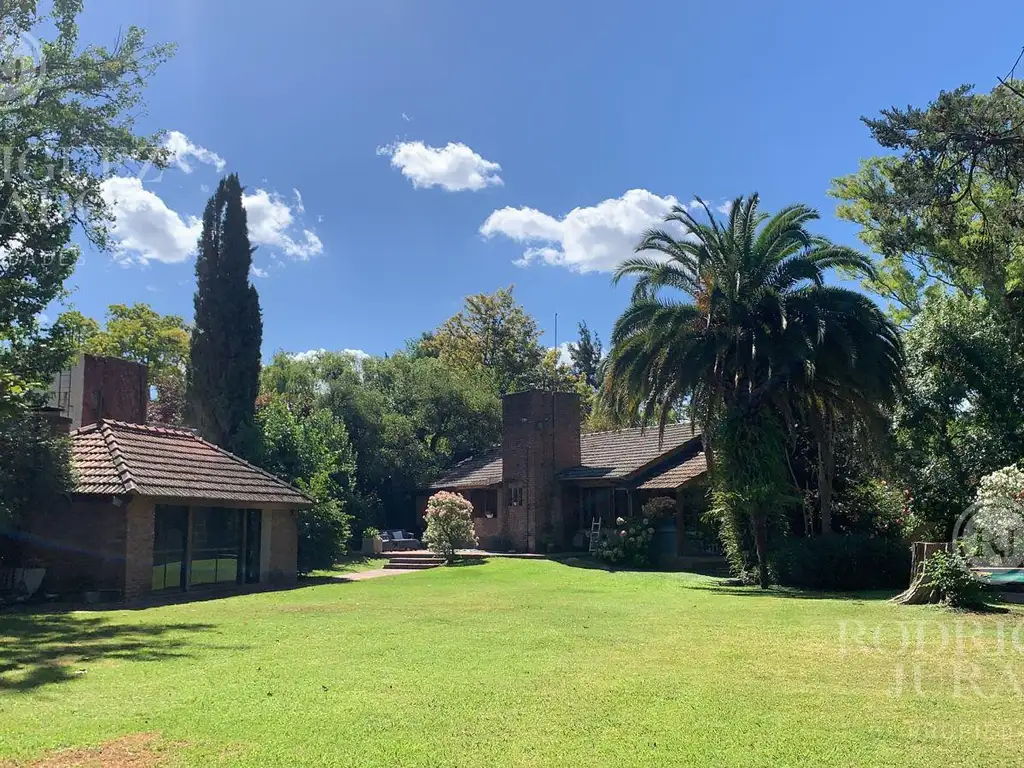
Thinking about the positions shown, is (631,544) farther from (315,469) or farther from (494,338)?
(494,338)

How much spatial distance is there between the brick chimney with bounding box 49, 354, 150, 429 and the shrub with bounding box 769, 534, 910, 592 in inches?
767

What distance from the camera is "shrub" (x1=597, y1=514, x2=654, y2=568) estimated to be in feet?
88.7

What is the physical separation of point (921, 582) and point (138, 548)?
16103mm

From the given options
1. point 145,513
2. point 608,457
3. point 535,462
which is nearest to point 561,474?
point 535,462

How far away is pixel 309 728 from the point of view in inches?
259

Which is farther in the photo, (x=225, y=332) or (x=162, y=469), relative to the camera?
(x=225, y=332)

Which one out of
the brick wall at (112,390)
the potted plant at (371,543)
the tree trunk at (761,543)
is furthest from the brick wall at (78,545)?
the potted plant at (371,543)

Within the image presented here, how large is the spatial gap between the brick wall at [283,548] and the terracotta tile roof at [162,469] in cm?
74

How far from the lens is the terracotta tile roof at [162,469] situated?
60.7ft

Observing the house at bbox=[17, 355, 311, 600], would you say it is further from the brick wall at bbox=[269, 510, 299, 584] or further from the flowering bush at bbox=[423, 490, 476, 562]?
the flowering bush at bbox=[423, 490, 476, 562]

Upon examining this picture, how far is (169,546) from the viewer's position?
64.6ft

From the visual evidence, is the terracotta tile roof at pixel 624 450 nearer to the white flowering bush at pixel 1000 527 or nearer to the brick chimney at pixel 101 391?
the white flowering bush at pixel 1000 527

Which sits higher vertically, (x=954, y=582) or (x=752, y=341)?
(x=752, y=341)

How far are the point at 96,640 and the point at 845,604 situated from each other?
12921 millimetres
